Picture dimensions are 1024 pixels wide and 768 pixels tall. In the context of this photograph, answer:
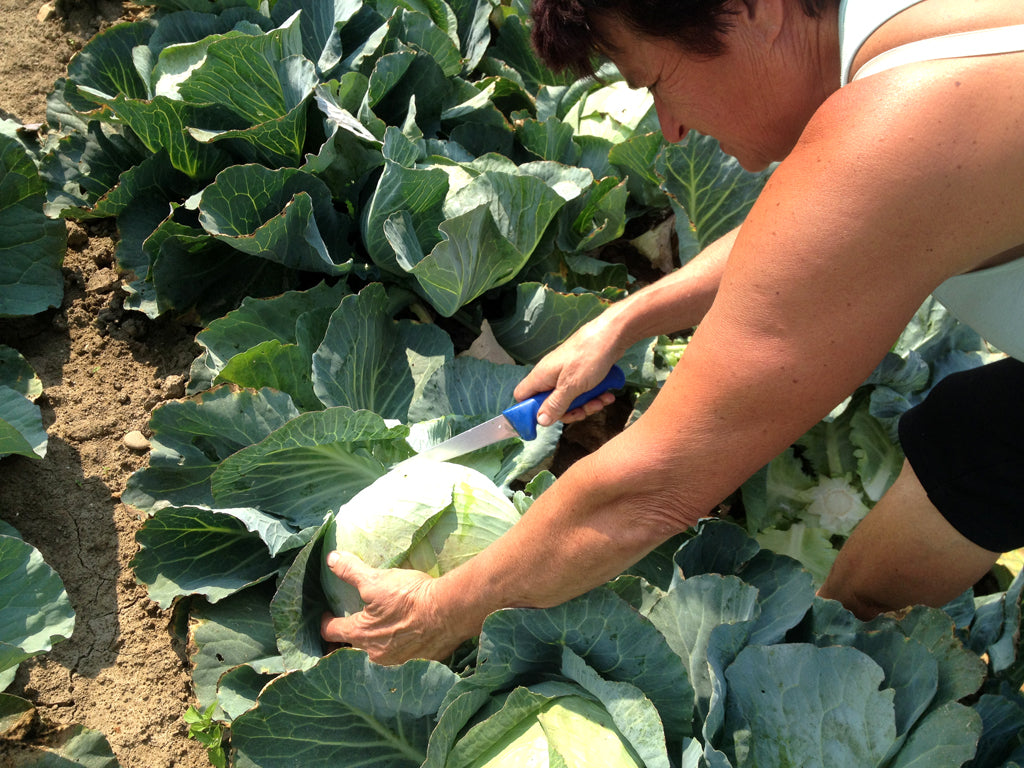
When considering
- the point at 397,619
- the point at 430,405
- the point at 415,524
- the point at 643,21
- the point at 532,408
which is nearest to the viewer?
the point at 643,21

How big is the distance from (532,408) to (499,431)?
11 cm

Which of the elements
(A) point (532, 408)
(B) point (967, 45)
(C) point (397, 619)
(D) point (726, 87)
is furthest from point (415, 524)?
(B) point (967, 45)

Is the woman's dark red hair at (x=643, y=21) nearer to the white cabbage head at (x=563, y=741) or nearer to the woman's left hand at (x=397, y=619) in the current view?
the woman's left hand at (x=397, y=619)

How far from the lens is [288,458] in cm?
222

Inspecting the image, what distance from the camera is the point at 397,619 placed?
6.15 ft

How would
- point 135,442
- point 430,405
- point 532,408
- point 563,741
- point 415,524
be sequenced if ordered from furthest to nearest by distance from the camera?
point 135,442 < point 430,405 < point 532,408 < point 415,524 < point 563,741

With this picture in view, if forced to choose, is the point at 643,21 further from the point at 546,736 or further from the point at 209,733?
the point at 209,733

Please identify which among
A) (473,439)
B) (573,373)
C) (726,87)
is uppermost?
(726,87)

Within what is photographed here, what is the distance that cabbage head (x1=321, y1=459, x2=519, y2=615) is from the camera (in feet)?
6.77

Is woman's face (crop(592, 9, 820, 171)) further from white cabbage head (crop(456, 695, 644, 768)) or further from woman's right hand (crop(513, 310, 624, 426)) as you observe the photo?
white cabbage head (crop(456, 695, 644, 768))

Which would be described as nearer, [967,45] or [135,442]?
[967,45]

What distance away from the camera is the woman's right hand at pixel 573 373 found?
7.31 ft

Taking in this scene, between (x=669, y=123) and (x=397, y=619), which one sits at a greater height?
(x=669, y=123)

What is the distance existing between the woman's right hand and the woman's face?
2.26 ft
